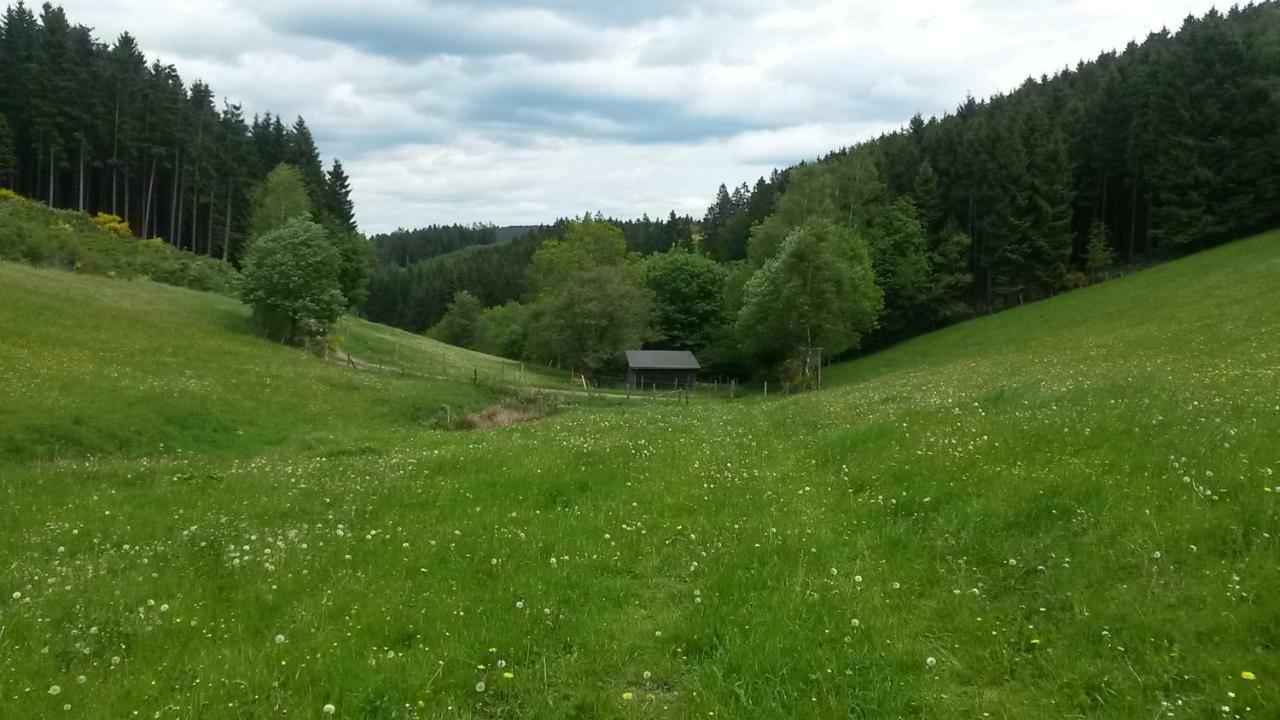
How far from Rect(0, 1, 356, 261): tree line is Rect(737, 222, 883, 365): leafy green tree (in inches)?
1812

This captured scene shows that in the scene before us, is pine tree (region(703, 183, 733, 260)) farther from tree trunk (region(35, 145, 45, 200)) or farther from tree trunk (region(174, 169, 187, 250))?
tree trunk (region(35, 145, 45, 200))

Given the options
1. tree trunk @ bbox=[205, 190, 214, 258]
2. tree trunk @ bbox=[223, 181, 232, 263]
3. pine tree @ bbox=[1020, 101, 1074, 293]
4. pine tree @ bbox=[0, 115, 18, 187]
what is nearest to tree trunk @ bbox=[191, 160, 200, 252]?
tree trunk @ bbox=[205, 190, 214, 258]

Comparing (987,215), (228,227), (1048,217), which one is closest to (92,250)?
(228,227)

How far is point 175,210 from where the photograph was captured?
98750 mm

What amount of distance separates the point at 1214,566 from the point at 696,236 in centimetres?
16374

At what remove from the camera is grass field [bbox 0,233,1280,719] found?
6.58 meters

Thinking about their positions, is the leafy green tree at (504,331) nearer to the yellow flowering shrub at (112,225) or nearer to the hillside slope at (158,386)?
the yellow flowering shrub at (112,225)

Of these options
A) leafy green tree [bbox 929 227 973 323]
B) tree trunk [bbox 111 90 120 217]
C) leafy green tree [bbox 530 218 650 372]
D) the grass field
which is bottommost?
the grass field

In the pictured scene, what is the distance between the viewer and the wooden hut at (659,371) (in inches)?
3255

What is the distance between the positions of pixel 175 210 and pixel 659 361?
6447 cm

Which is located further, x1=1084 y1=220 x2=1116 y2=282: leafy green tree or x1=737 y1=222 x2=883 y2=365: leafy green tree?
x1=1084 y1=220 x2=1116 y2=282: leafy green tree

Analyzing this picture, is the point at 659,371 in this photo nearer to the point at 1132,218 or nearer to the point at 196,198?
the point at 1132,218

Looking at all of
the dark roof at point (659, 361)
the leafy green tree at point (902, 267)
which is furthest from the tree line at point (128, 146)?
the leafy green tree at point (902, 267)

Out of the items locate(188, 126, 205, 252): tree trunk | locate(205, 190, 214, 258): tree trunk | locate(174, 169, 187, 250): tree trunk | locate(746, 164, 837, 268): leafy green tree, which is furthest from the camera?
locate(205, 190, 214, 258): tree trunk
